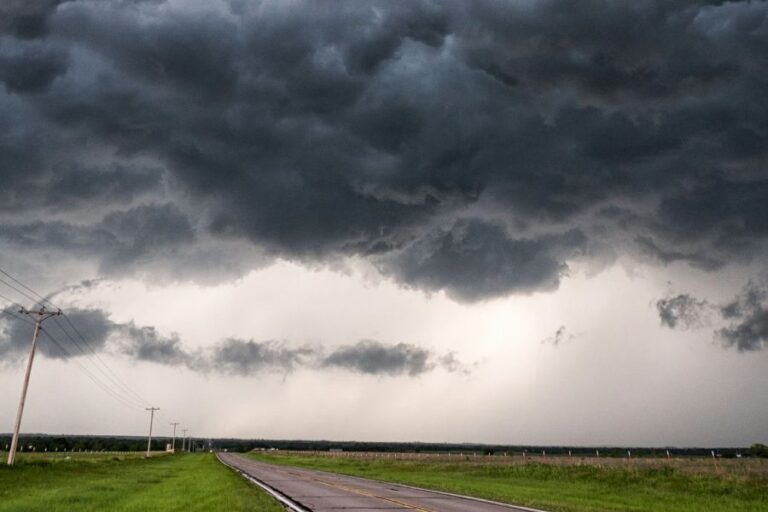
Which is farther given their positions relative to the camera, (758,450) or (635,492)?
(758,450)

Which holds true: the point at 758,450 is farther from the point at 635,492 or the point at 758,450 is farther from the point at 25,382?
the point at 25,382

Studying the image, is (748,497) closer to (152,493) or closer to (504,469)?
(504,469)

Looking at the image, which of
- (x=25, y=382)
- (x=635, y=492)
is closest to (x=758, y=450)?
(x=635, y=492)

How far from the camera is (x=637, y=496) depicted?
2916cm

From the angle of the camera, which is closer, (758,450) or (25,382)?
(25,382)

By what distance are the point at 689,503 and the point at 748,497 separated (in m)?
4.34

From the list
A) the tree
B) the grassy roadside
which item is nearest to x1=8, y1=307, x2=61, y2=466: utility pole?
the grassy roadside

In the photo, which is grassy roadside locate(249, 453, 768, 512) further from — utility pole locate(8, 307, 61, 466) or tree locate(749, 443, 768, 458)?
tree locate(749, 443, 768, 458)

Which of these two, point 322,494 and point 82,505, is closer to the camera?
point 82,505

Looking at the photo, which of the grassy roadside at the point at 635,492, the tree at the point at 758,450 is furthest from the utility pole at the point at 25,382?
the tree at the point at 758,450

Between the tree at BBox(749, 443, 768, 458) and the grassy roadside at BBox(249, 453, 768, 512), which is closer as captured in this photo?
the grassy roadside at BBox(249, 453, 768, 512)

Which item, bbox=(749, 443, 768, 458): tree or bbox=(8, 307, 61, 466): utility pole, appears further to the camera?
bbox=(749, 443, 768, 458): tree

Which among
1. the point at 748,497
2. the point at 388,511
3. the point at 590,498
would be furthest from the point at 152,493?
the point at 748,497

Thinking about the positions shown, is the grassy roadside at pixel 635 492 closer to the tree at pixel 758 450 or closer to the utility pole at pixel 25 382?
the utility pole at pixel 25 382
